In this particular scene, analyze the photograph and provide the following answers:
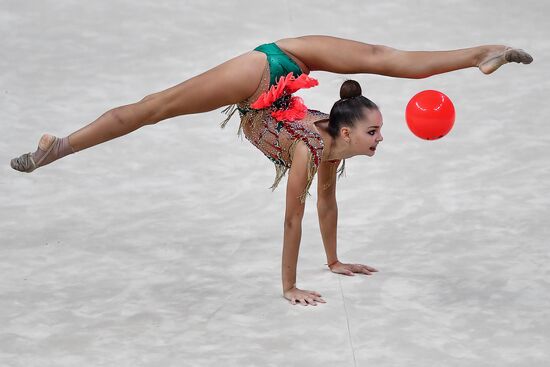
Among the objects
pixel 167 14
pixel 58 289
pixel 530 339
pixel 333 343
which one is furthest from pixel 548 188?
pixel 167 14

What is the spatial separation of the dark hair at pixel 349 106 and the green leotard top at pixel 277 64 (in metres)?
0.26

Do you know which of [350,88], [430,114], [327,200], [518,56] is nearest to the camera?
[518,56]

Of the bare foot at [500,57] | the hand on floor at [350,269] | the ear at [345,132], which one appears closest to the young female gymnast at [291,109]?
the ear at [345,132]

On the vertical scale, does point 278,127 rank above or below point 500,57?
below

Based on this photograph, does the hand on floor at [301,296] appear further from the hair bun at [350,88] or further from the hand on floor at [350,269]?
the hair bun at [350,88]

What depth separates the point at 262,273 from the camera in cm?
475

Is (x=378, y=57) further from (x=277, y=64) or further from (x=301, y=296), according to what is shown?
(x=301, y=296)

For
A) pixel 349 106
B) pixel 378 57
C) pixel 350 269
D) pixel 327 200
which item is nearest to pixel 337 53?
pixel 378 57

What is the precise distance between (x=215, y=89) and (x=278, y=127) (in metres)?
0.31

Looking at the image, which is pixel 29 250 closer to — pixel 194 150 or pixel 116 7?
pixel 194 150

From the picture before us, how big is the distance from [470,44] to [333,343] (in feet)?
12.1

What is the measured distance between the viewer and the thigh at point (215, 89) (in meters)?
4.34

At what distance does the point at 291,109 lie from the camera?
14.6 ft

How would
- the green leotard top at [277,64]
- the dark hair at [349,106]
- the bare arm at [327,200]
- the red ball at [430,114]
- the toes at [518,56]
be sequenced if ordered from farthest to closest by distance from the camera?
the bare arm at [327,200] < the green leotard top at [277,64] < the dark hair at [349,106] < the red ball at [430,114] < the toes at [518,56]
